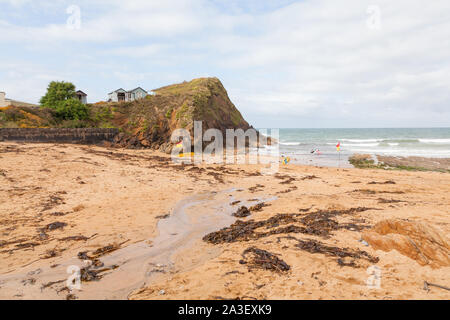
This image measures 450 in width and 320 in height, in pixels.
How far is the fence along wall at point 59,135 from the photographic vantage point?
843 inches

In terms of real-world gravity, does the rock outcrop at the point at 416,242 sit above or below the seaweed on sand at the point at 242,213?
above

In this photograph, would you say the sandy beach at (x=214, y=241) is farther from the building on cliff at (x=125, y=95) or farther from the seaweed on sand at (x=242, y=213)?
the building on cliff at (x=125, y=95)

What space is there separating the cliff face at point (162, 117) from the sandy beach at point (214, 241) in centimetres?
1799

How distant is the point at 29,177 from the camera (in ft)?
39.4

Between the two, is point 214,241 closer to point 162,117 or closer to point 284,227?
point 284,227

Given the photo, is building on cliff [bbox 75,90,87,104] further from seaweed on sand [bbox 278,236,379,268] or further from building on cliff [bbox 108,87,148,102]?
seaweed on sand [bbox 278,236,379,268]

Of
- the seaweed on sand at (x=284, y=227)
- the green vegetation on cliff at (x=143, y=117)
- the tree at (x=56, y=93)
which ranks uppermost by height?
the tree at (x=56, y=93)

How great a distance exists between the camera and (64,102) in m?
Answer: 30.7

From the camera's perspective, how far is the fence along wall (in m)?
21.4

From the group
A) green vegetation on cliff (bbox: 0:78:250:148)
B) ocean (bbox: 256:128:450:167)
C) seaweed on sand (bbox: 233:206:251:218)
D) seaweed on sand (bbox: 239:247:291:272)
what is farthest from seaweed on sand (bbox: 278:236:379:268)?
green vegetation on cliff (bbox: 0:78:250:148)

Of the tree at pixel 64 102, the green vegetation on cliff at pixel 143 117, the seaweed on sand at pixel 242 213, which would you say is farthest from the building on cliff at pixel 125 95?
the seaweed on sand at pixel 242 213

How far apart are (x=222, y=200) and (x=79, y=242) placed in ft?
19.7
